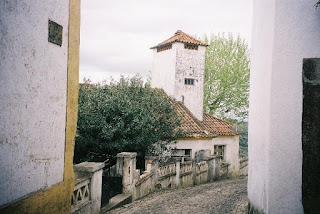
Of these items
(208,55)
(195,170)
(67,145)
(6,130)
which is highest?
(208,55)

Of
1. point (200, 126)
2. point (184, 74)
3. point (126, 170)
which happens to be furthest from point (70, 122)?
point (184, 74)

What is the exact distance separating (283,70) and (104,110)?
27.5 ft

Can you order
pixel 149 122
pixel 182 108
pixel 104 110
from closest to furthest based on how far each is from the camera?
pixel 104 110
pixel 149 122
pixel 182 108

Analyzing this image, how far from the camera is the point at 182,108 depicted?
21172 millimetres

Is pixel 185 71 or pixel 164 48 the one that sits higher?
pixel 164 48

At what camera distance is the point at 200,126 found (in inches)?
797

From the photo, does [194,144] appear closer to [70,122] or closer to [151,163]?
[151,163]

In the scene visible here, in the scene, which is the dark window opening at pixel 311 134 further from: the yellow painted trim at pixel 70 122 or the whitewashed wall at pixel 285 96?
the yellow painted trim at pixel 70 122

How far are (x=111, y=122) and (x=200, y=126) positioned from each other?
8844mm

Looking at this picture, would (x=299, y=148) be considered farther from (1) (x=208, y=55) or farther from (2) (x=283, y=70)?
(1) (x=208, y=55)

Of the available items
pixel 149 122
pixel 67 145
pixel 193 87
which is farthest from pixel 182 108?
pixel 67 145

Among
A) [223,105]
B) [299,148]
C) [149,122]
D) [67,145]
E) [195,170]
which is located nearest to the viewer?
[67,145]

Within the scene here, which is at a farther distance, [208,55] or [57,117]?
[208,55]

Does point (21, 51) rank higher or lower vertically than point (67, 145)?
higher
